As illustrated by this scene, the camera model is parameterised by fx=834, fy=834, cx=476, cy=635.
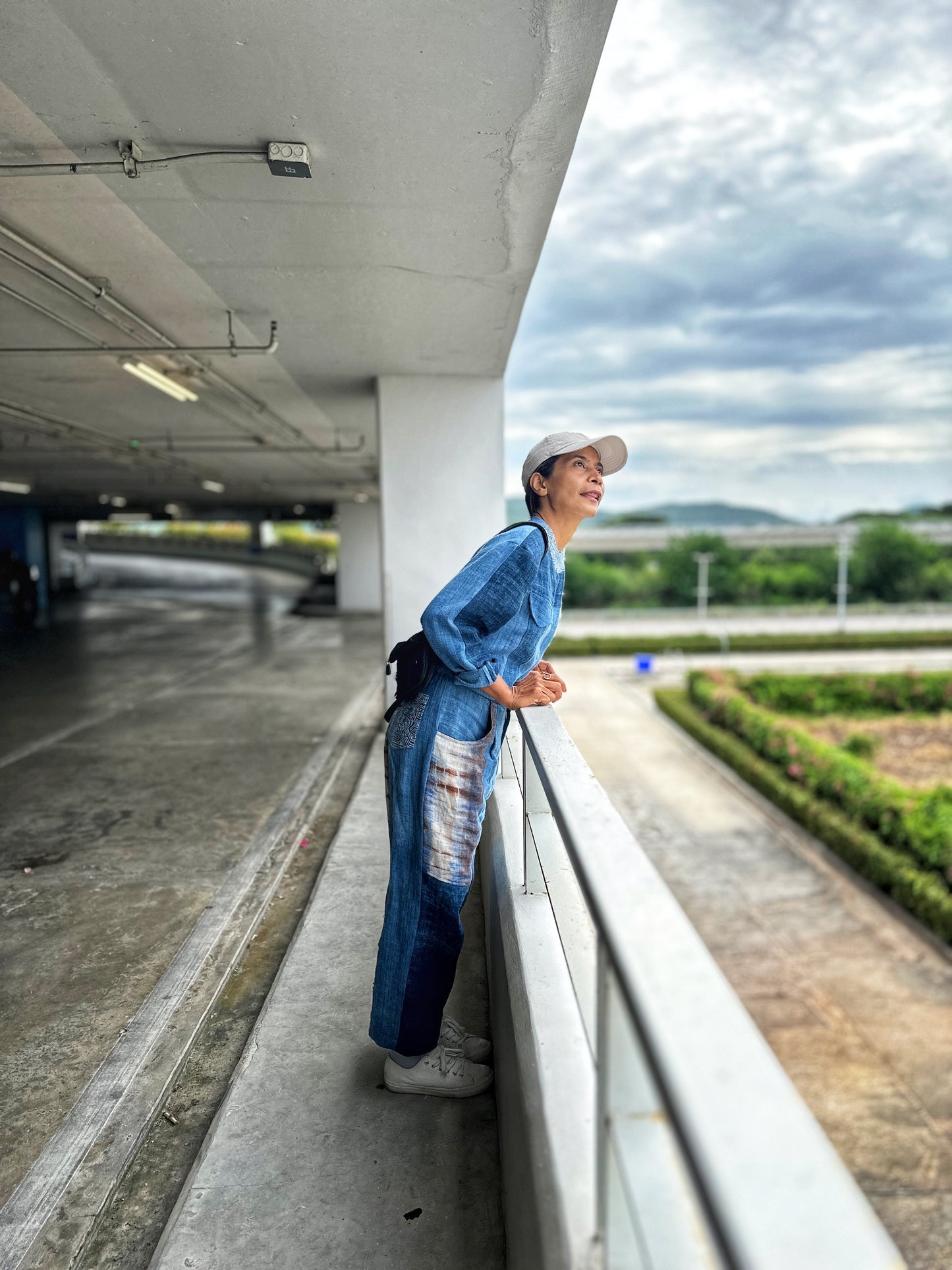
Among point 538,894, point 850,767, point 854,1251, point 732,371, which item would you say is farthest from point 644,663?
point 732,371

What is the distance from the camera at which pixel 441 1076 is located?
2018 mm

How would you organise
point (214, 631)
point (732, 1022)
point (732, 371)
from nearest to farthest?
1. point (732, 1022)
2. point (214, 631)
3. point (732, 371)

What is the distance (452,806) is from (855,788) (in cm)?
924

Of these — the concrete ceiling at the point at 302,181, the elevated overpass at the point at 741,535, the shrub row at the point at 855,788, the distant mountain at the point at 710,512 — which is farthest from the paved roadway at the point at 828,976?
the distant mountain at the point at 710,512

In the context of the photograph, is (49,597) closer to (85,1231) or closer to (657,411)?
(85,1231)

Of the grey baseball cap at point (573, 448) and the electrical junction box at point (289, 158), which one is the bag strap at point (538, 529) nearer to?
the grey baseball cap at point (573, 448)

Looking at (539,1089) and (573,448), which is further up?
(573,448)

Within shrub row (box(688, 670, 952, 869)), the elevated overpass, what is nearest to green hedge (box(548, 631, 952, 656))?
shrub row (box(688, 670, 952, 869))

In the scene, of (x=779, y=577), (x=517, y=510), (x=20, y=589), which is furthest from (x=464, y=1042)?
(x=779, y=577)

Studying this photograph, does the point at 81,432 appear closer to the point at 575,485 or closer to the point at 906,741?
the point at 575,485

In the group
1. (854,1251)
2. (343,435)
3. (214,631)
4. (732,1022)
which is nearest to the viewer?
(854,1251)

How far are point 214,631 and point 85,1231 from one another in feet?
43.7

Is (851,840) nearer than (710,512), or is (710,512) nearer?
(851,840)

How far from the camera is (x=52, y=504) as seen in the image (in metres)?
20.8
